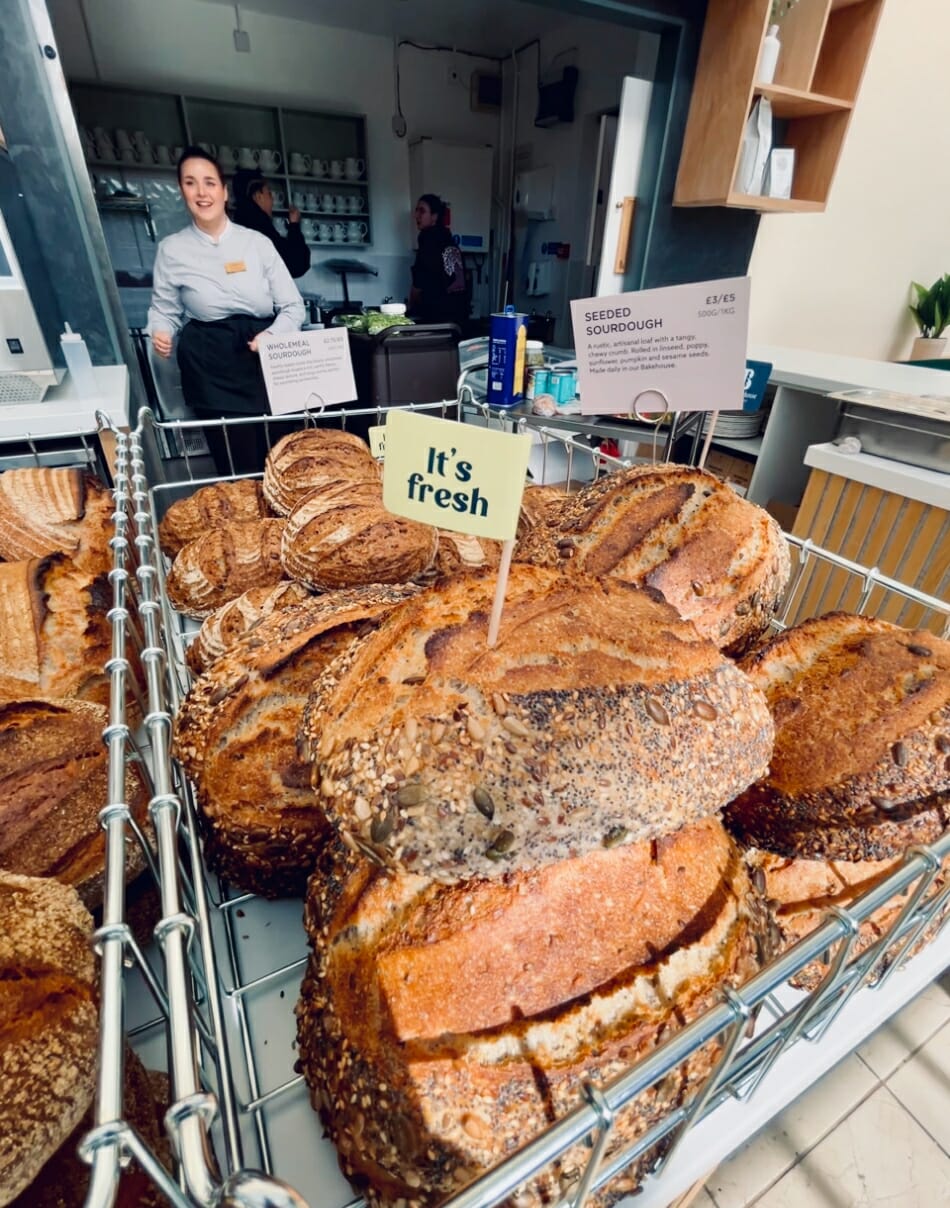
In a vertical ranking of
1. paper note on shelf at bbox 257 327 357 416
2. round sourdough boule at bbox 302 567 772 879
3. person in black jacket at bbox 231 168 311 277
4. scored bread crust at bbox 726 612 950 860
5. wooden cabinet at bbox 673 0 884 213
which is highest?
wooden cabinet at bbox 673 0 884 213

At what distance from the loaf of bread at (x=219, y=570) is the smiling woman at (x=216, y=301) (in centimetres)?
146

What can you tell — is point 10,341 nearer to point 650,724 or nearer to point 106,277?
point 106,277

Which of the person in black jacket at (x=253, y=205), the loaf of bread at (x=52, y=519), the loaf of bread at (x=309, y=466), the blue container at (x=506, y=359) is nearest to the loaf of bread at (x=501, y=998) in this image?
the loaf of bread at (x=52, y=519)

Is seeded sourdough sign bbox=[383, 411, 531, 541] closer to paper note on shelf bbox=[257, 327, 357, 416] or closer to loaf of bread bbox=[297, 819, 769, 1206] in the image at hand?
loaf of bread bbox=[297, 819, 769, 1206]

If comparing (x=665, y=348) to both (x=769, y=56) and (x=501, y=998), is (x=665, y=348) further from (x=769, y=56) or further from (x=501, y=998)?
(x=769, y=56)

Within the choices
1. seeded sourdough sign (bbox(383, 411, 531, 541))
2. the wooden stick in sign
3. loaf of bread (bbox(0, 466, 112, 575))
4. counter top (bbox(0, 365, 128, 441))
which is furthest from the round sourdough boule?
counter top (bbox(0, 365, 128, 441))

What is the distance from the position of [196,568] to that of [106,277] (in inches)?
79.1

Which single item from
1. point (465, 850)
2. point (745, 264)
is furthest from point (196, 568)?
point (745, 264)

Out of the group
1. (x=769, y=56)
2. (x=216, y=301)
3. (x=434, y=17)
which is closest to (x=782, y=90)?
(x=769, y=56)

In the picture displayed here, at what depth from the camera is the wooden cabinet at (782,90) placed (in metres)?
2.81

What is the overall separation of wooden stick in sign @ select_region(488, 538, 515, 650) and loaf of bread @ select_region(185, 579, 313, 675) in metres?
0.52

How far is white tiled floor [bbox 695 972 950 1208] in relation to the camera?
0.94 m

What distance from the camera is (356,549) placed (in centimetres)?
107

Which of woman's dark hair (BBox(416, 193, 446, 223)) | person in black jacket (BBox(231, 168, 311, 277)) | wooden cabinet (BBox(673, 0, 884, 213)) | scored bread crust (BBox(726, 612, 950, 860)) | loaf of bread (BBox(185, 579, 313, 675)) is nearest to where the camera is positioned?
scored bread crust (BBox(726, 612, 950, 860))
